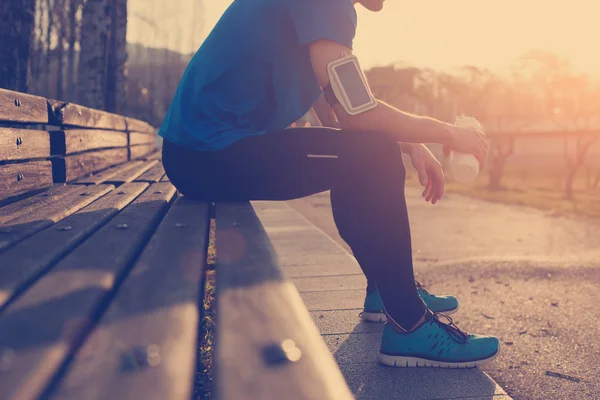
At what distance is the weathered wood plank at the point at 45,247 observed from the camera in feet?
3.55

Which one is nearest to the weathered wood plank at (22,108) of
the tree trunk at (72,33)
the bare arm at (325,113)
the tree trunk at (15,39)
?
the bare arm at (325,113)

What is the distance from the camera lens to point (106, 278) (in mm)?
1098

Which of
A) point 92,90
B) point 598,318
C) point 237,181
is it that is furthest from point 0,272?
point 92,90

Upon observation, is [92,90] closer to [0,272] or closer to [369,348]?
[369,348]

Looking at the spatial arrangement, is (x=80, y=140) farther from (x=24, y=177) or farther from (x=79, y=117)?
(x=24, y=177)

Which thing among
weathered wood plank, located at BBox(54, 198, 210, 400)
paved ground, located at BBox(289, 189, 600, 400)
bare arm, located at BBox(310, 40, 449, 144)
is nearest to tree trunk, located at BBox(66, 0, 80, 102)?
paved ground, located at BBox(289, 189, 600, 400)

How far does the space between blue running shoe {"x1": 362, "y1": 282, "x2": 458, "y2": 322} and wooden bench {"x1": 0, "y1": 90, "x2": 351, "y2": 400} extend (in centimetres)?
84

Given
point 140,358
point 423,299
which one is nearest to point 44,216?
point 140,358

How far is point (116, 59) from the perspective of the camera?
796 centimetres

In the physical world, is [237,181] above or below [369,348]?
above

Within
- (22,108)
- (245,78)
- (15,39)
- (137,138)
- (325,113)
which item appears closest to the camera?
(245,78)

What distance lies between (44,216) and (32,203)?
16.3 inches

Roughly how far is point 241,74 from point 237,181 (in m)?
0.37

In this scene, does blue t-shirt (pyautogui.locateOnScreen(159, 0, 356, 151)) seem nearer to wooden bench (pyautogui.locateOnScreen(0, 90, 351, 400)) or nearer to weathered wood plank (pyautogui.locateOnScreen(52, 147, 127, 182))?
wooden bench (pyautogui.locateOnScreen(0, 90, 351, 400))
